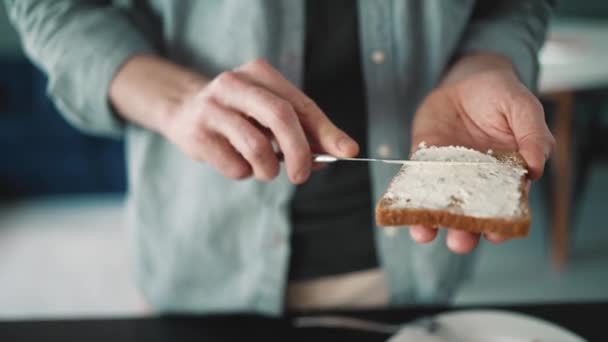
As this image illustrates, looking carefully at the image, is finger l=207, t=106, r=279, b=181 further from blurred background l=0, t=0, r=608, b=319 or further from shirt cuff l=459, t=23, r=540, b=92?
blurred background l=0, t=0, r=608, b=319

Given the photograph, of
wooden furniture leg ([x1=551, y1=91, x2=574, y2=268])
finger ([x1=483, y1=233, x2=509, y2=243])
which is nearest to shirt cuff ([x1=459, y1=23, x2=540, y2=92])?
finger ([x1=483, y1=233, x2=509, y2=243])

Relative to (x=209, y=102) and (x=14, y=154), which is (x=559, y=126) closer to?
(x=209, y=102)

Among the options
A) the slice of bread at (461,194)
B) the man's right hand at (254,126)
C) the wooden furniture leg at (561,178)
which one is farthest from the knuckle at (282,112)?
the wooden furniture leg at (561,178)

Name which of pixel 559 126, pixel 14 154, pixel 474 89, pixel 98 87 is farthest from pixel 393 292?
pixel 14 154

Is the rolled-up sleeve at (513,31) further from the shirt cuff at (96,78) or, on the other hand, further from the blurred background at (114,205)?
the blurred background at (114,205)


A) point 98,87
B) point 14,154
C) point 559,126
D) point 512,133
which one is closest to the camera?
point 512,133
